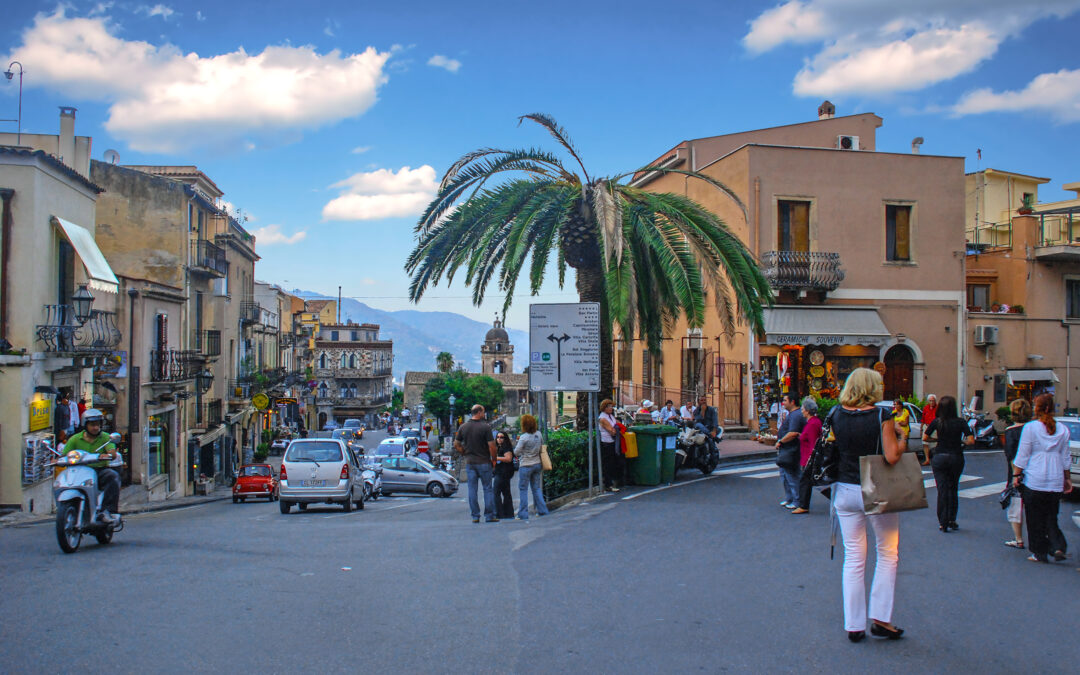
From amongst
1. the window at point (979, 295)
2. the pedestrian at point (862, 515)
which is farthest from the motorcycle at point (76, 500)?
the window at point (979, 295)

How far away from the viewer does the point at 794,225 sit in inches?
1145

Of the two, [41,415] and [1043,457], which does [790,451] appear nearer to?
[1043,457]

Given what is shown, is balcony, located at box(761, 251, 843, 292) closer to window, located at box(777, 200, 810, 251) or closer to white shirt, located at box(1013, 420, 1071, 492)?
window, located at box(777, 200, 810, 251)

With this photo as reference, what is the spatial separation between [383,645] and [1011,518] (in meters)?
7.28

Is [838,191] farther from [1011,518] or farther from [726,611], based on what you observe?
[726,611]

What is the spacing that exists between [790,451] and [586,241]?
6.15 metres

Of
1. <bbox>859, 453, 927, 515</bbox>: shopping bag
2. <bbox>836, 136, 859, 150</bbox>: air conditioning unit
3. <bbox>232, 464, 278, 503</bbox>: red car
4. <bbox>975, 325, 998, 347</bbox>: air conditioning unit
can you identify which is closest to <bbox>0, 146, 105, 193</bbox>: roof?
<bbox>232, 464, 278, 503</bbox>: red car

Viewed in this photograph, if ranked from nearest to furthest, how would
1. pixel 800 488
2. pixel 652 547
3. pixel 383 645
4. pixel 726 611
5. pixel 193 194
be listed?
pixel 383 645 → pixel 726 611 → pixel 652 547 → pixel 800 488 → pixel 193 194

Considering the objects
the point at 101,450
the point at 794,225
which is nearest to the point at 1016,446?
the point at 101,450

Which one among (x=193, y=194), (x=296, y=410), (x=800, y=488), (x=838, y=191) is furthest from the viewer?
(x=296, y=410)

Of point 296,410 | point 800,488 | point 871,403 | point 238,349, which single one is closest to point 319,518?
point 800,488

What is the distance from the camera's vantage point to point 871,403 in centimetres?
601

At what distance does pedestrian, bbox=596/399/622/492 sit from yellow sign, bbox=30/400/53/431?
11.2 metres

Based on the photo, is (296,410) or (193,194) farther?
(296,410)
